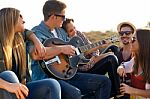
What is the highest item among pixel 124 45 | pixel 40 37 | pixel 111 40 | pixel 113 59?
pixel 40 37

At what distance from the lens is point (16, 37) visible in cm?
491

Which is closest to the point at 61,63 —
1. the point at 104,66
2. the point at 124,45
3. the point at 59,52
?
the point at 59,52

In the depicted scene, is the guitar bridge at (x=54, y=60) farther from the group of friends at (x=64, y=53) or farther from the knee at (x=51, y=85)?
the knee at (x=51, y=85)

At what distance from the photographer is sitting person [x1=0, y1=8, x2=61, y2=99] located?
14.1ft

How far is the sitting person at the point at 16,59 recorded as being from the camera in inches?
170

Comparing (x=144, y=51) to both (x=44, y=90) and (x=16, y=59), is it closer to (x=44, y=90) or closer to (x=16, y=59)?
(x=44, y=90)

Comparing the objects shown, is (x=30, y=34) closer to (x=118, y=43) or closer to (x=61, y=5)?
(x=61, y=5)

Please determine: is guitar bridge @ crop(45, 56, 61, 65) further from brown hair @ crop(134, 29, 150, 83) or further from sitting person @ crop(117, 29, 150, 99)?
brown hair @ crop(134, 29, 150, 83)

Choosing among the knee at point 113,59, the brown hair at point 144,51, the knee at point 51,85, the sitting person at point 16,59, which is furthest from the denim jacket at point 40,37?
the brown hair at point 144,51

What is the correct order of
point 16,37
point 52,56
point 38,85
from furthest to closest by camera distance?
point 52,56 → point 16,37 → point 38,85

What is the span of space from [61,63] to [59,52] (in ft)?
0.56

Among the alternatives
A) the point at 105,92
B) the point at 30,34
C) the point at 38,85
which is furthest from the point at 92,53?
the point at 38,85

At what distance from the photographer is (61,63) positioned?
544 centimetres

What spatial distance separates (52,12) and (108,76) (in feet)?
3.82
